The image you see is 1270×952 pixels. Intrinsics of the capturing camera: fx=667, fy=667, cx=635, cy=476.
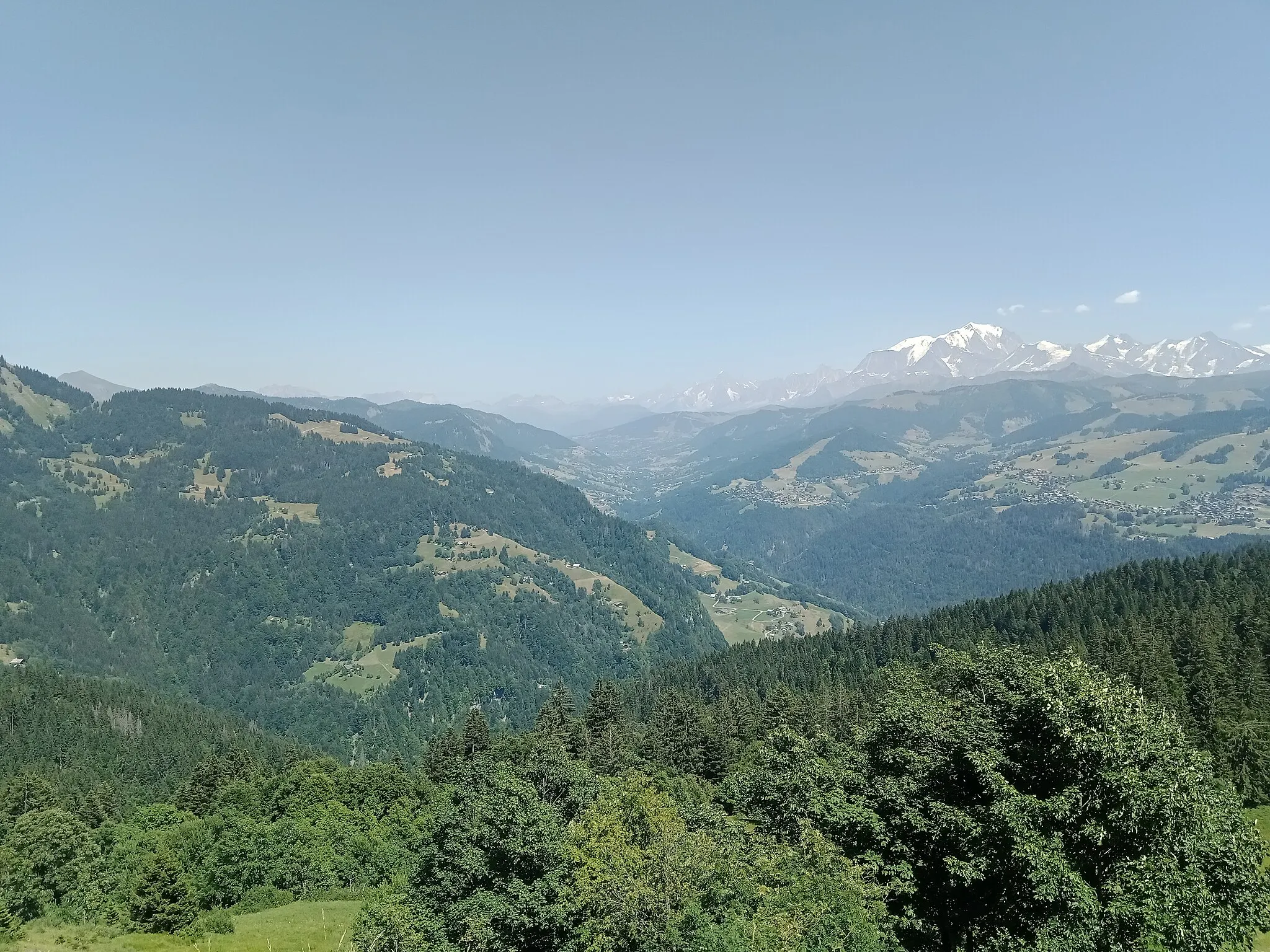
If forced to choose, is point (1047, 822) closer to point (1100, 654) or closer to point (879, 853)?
point (879, 853)

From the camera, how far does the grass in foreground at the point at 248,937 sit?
4116 centimetres

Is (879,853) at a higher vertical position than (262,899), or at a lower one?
higher

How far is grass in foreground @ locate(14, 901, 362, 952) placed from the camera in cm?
4116

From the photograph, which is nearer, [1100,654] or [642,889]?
[642,889]

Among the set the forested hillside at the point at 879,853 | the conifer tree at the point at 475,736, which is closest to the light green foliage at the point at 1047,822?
the forested hillside at the point at 879,853

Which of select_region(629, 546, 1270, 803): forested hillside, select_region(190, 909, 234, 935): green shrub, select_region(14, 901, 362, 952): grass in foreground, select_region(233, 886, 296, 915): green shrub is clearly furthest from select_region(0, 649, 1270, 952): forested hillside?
select_region(629, 546, 1270, 803): forested hillside

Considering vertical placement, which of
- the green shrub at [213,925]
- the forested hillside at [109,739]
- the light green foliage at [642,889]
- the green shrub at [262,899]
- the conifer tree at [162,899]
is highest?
the light green foliage at [642,889]

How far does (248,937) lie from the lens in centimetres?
4894

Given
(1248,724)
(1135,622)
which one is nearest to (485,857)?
(1248,724)

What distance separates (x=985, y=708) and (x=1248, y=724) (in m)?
62.8

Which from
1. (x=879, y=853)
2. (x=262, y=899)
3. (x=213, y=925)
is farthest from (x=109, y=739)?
(x=879, y=853)

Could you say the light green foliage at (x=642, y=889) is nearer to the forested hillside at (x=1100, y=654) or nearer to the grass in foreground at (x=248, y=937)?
the grass in foreground at (x=248, y=937)

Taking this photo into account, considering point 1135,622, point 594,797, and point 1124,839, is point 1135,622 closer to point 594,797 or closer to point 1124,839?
point 594,797

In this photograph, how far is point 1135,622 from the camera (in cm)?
10350
